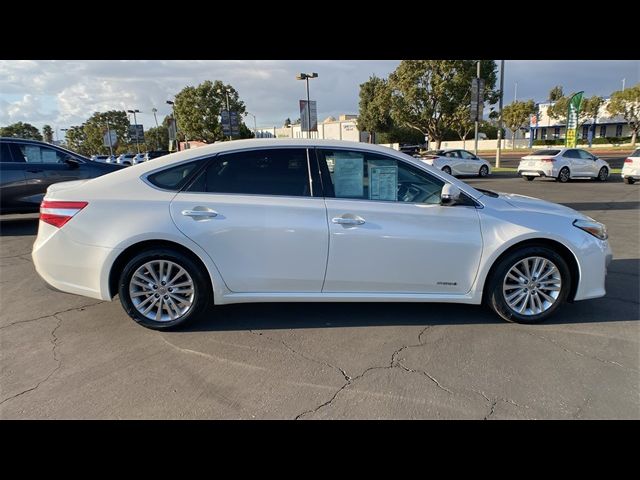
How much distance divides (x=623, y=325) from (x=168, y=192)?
4.43 meters

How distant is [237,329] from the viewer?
3.52 meters

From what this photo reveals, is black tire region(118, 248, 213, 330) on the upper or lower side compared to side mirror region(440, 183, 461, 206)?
lower

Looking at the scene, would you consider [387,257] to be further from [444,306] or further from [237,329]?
[237,329]

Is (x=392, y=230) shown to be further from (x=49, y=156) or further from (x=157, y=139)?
(x=157, y=139)

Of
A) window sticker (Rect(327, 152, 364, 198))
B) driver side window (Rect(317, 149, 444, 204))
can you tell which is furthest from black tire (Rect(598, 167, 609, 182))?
window sticker (Rect(327, 152, 364, 198))

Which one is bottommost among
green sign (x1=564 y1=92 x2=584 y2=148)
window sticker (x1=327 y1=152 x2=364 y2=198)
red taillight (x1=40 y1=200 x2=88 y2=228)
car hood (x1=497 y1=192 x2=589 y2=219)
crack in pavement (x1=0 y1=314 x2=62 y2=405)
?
crack in pavement (x1=0 y1=314 x2=62 y2=405)

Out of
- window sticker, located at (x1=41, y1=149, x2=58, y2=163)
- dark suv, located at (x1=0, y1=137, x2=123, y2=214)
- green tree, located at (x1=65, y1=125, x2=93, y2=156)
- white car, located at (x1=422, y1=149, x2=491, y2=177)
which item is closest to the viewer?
dark suv, located at (x1=0, y1=137, x2=123, y2=214)

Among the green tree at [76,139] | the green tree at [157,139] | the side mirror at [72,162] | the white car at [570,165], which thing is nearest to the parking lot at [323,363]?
the side mirror at [72,162]

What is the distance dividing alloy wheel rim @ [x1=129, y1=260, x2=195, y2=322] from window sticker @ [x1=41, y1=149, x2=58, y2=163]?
6740 millimetres

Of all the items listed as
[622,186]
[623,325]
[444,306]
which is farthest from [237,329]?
[622,186]

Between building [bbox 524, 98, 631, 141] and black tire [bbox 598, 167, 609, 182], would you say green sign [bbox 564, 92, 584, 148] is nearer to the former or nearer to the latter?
black tire [bbox 598, 167, 609, 182]

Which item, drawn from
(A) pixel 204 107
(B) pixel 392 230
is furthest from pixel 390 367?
(A) pixel 204 107

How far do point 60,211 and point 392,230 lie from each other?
297cm

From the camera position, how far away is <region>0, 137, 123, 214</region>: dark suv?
778 cm
